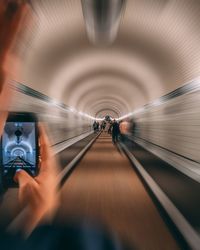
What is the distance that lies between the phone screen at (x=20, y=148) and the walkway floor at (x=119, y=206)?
1097mm

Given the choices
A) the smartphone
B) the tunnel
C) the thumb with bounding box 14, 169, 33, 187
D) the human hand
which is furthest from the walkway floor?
the thumb with bounding box 14, 169, 33, 187

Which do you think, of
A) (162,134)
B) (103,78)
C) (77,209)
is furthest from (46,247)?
(103,78)

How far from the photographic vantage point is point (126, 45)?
17.0 m

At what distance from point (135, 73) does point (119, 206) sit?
14.9 m

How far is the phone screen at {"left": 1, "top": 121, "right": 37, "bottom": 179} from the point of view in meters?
8.36

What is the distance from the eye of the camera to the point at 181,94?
635 inches

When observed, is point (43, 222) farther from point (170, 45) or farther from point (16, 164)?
point (170, 45)

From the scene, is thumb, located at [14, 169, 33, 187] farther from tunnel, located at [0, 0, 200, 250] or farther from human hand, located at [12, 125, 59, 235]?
tunnel, located at [0, 0, 200, 250]

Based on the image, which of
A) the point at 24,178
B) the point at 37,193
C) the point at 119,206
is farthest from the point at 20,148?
the point at 119,206

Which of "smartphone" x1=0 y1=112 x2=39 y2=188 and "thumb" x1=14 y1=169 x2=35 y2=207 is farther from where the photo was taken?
"smartphone" x1=0 y1=112 x2=39 y2=188

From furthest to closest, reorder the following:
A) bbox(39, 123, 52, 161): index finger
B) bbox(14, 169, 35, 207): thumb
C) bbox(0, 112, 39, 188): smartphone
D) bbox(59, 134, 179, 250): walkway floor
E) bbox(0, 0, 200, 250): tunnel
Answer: bbox(0, 112, 39, 188): smartphone → bbox(39, 123, 52, 161): index finger → bbox(14, 169, 35, 207): thumb → bbox(0, 0, 200, 250): tunnel → bbox(59, 134, 179, 250): walkway floor

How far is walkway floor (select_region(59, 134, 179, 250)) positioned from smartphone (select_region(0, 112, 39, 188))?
106 cm

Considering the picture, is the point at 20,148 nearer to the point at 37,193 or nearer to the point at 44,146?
the point at 44,146

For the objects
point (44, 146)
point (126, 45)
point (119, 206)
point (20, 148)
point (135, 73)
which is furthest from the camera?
point (135, 73)
